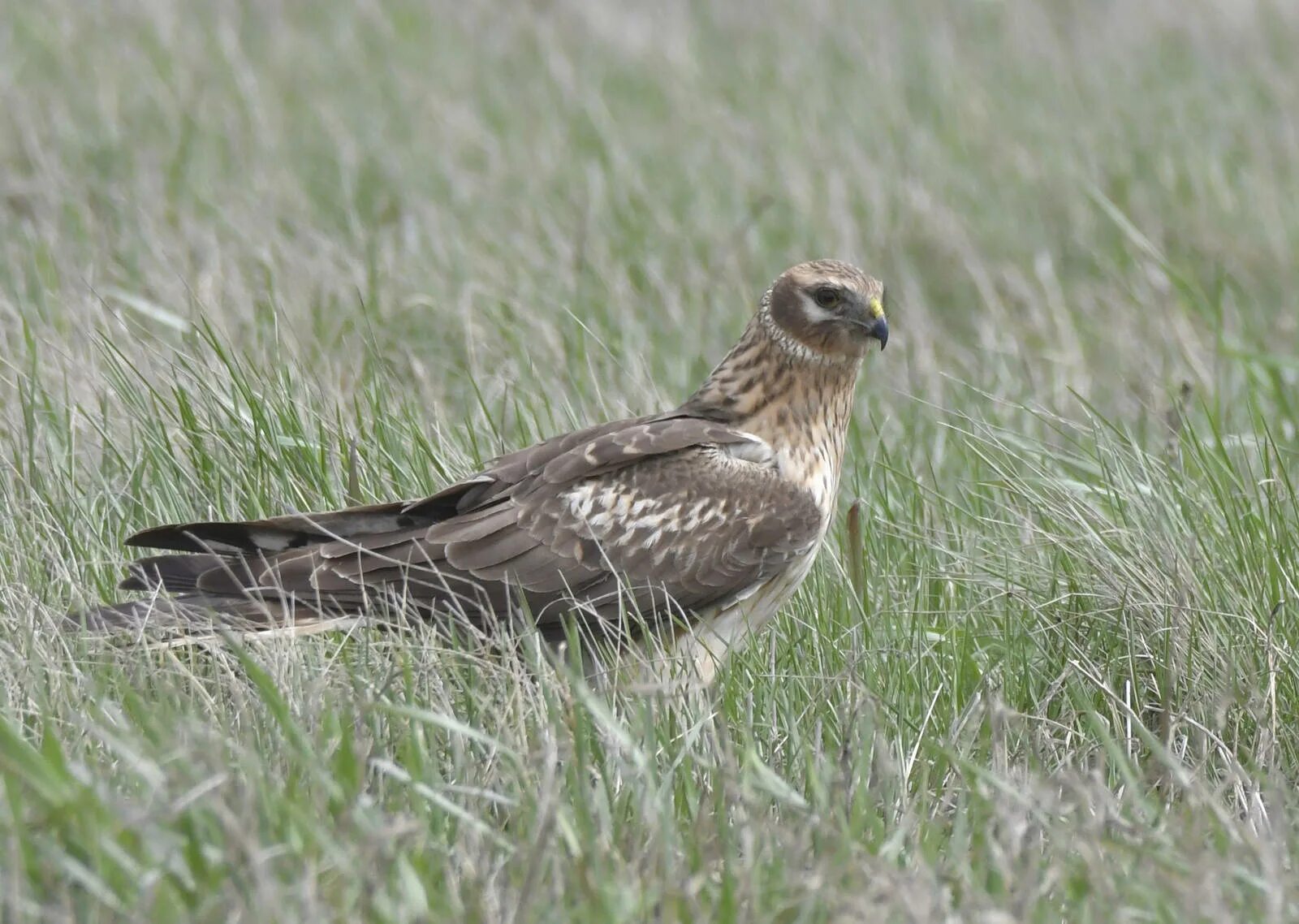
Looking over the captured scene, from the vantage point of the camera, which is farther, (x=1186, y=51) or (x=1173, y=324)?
(x=1186, y=51)

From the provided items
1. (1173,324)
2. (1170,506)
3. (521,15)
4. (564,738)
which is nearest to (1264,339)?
(1173,324)

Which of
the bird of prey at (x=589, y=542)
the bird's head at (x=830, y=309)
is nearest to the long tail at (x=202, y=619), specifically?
the bird of prey at (x=589, y=542)

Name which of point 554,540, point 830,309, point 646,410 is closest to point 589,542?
point 554,540

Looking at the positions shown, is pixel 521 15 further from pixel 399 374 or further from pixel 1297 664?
pixel 1297 664

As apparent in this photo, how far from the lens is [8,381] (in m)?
4.92

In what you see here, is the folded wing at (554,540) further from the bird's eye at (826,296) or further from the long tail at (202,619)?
the bird's eye at (826,296)

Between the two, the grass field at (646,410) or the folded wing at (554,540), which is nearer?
the grass field at (646,410)

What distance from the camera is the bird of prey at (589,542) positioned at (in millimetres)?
4402

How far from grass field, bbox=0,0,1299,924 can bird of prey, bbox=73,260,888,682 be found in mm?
175

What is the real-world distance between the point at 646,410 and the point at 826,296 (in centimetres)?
86

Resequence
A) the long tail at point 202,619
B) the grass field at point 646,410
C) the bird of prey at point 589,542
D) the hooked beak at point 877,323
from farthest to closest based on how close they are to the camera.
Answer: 1. the hooked beak at point 877,323
2. the bird of prey at point 589,542
3. the long tail at point 202,619
4. the grass field at point 646,410

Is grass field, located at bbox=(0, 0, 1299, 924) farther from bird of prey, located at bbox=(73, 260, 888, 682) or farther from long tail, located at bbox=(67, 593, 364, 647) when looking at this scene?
bird of prey, located at bbox=(73, 260, 888, 682)

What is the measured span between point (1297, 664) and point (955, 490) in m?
1.38

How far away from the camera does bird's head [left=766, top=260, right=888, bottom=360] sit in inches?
194
